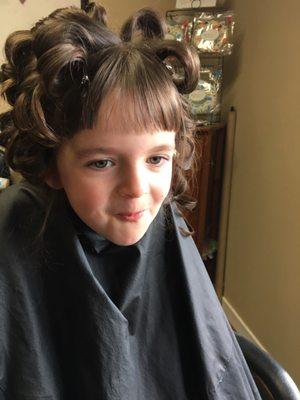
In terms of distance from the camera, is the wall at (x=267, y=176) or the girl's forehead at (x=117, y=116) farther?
the wall at (x=267, y=176)

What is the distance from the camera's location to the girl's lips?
0.61m

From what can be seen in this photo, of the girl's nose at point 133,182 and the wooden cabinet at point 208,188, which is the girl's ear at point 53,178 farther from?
the wooden cabinet at point 208,188

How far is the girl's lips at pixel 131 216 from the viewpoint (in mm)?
608

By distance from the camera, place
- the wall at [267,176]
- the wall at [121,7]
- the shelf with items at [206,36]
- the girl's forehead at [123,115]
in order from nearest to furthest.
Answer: the girl's forehead at [123,115] < the wall at [267,176] < the shelf with items at [206,36] < the wall at [121,7]

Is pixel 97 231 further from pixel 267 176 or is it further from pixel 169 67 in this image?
pixel 267 176

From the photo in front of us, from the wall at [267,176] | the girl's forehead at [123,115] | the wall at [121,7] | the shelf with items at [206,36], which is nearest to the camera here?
the girl's forehead at [123,115]

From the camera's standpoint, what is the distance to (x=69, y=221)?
0.65 metres

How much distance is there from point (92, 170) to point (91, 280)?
0.18 m

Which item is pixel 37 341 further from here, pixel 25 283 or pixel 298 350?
pixel 298 350

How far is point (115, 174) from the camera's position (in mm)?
579

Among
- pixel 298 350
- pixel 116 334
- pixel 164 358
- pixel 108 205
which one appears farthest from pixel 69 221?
pixel 298 350

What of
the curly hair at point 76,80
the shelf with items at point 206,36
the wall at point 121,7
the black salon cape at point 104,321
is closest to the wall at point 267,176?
the shelf with items at point 206,36

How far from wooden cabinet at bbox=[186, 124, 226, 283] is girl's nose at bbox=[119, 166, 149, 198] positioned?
1131 mm

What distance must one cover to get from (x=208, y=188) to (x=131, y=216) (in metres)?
1.33
